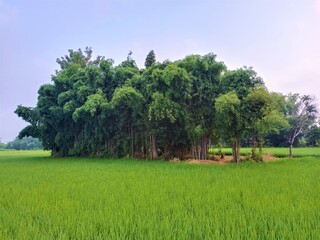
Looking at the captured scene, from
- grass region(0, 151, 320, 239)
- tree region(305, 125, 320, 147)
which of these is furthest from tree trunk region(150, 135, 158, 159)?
tree region(305, 125, 320, 147)

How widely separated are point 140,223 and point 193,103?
414 inches

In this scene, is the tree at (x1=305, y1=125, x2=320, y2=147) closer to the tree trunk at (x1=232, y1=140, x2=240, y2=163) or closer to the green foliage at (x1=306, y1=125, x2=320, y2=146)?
the green foliage at (x1=306, y1=125, x2=320, y2=146)

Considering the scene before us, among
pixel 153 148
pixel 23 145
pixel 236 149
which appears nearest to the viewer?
pixel 236 149

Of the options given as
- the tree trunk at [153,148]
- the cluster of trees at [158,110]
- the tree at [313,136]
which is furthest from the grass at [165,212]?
the tree at [313,136]

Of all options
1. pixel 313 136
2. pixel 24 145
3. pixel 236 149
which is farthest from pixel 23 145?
pixel 236 149

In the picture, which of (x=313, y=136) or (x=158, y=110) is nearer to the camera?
(x=158, y=110)

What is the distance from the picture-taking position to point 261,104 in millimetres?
11031

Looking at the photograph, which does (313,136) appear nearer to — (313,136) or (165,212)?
(313,136)

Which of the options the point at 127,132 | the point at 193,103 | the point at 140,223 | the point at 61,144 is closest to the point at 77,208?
the point at 140,223

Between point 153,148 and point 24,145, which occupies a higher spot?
point 24,145

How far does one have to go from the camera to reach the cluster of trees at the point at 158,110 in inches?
455

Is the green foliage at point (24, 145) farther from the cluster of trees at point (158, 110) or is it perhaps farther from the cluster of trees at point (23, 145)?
the cluster of trees at point (158, 110)

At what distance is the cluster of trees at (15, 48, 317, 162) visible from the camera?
11.6 meters

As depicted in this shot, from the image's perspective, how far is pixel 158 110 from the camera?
12.3 metres
